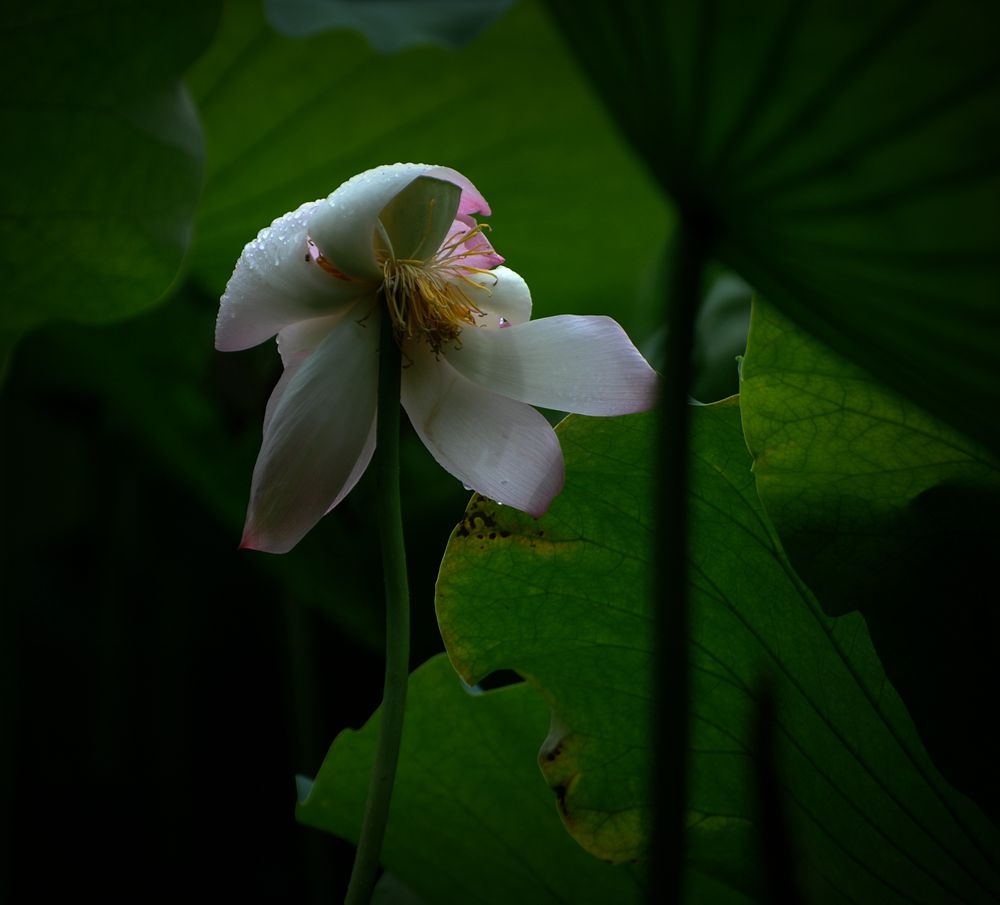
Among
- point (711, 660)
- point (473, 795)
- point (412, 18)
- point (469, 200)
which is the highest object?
point (412, 18)

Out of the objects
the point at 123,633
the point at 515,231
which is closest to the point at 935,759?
the point at 515,231

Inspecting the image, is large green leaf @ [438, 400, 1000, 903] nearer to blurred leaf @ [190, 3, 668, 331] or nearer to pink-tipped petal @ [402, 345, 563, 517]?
pink-tipped petal @ [402, 345, 563, 517]

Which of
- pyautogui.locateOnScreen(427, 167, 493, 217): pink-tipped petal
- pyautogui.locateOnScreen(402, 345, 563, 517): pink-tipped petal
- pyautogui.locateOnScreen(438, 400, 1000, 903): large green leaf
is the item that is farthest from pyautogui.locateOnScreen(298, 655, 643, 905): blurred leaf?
pyautogui.locateOnScreen(427, 167, 493, 217): pink-tipped petal

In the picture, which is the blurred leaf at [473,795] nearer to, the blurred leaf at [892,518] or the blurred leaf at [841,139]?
the blurred leaf at [892,518]

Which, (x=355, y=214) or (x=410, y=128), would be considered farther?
(x=410, y=128)

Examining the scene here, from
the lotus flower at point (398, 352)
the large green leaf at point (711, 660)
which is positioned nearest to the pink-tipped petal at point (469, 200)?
the lotus flower at point (398, 352)

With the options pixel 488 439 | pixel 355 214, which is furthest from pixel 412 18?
pixel 488 439

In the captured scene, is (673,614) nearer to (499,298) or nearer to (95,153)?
(499,298)

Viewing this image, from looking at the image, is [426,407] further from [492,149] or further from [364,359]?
[492,149]
